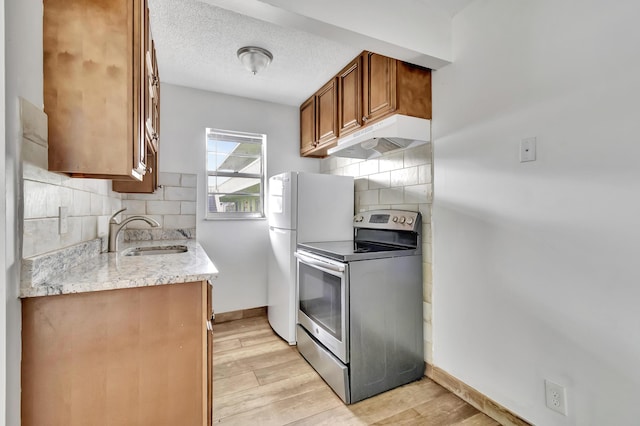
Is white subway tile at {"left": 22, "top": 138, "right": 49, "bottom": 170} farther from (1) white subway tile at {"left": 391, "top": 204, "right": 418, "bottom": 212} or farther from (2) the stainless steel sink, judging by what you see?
(1) white subway tile at {"left": 391, "top": 204, "right": 418, "bottom": 212}

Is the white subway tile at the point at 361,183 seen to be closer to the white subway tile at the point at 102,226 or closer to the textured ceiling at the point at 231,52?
the textured ceiling at the point at 231,52

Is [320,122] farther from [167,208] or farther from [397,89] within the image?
[167,208]

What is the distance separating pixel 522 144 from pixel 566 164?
0.23 metres

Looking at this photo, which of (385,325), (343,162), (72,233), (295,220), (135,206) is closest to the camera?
(72,233)

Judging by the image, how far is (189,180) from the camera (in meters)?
2.90

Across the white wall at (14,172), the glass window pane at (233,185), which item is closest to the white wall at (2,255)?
the white wall at (14,172)

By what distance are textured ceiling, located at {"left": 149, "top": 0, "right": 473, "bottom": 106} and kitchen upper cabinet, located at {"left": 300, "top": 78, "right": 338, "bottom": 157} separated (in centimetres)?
10

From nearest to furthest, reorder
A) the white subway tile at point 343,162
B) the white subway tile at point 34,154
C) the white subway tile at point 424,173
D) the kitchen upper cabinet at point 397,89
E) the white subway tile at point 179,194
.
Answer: the white subway tile at point 34,154, the kitchen upper cabinet at point 397,89, the white subway tile at point 424,173, the white subway tile at point 179,194, the white subway tile at point 343,162

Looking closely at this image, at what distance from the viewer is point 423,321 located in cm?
211

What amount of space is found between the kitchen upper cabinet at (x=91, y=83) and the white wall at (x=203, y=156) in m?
1.85

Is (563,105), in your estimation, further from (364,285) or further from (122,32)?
(122,32)

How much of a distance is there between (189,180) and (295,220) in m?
1.22

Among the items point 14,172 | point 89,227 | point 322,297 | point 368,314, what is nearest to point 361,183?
point 322,297

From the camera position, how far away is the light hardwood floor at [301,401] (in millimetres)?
1637
